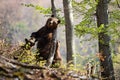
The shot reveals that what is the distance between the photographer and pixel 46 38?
828 centimetres

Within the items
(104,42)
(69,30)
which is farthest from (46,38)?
(104,42)

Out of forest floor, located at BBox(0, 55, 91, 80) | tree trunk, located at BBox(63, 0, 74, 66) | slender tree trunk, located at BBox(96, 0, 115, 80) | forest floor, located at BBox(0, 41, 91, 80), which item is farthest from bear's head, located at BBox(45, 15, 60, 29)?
slender tree trunk, located at BBox(96, 0, 115, 80)

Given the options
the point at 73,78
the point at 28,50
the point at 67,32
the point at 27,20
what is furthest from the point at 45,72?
the point at 27,20

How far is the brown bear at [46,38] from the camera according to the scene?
8.16 metres

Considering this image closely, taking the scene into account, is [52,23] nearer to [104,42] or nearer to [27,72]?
[27,72]

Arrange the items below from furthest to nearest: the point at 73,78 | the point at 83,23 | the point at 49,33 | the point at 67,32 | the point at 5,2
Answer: the point at 5,2 → the point at 83,23 → the point at 67,32 → the point at 49,33 → the point at 73,78

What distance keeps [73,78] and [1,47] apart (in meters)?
2.16

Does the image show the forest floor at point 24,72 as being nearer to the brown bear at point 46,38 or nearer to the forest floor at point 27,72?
the forest floor at point 27,72

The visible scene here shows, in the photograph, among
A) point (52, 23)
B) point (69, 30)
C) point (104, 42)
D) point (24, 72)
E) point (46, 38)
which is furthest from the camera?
point (69, 30)

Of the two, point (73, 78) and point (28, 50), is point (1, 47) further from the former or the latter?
point (73, 78)

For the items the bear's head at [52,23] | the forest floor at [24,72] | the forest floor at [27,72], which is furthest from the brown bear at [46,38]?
the forest floor at [24,72]

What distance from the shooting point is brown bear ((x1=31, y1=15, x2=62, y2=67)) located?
816cm

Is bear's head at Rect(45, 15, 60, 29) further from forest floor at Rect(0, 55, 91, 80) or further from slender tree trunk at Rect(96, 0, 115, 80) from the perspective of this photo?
slender tree trunk at Rect(96, 0, 115, 80)

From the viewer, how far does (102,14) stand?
10805mm
